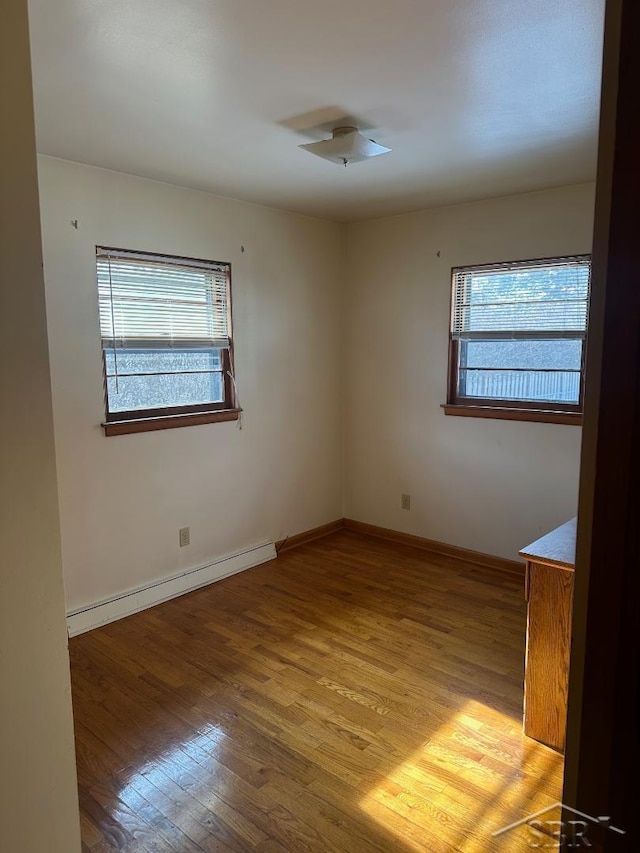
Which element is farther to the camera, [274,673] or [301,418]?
[301,418]

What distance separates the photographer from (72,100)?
214 centimetres

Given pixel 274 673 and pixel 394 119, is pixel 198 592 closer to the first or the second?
pixel 274 673

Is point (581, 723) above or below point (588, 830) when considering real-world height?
above

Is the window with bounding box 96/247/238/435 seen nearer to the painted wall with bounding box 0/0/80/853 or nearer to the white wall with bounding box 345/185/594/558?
the white wall with bounding box 345/185/594/558

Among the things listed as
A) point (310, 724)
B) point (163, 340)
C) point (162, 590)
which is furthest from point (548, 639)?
point (163, 340)

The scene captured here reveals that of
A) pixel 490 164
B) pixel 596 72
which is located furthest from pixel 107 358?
pixel 596 72

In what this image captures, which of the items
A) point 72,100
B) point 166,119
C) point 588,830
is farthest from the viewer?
point 166,119

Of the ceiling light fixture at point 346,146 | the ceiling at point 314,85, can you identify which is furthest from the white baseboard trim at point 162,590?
the ceiling light fixture at point 346,146

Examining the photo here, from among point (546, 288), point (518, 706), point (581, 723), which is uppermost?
point (546, 288)

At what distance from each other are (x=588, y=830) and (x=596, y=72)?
2.21m

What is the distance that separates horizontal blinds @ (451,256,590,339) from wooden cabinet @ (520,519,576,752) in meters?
1.81

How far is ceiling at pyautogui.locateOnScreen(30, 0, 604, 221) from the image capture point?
160 centimetres

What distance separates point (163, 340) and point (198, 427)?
1.97ft

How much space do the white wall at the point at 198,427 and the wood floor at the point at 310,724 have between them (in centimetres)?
47
